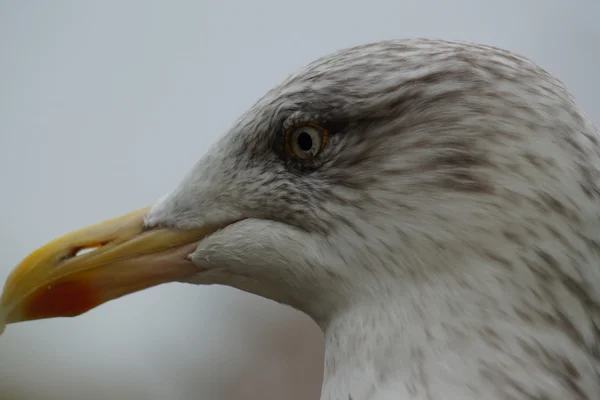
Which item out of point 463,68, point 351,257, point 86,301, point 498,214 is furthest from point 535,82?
point 86,301

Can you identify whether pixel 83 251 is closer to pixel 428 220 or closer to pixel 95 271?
pixel 95 271

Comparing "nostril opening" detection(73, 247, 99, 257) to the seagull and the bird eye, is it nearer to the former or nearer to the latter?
the seagull

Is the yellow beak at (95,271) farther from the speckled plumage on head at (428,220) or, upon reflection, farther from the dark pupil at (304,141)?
the dark pupil at (304,141)

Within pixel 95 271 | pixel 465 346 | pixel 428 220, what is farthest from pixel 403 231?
pixel 95 271

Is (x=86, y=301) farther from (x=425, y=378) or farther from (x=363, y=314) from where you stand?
(x=425, y=378)

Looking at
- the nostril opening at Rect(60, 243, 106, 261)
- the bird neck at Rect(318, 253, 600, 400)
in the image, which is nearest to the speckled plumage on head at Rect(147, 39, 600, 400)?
the bird neck at Rect(318, 253, 600, 400)

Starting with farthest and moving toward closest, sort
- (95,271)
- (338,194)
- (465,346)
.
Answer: (95,271)
(338,194)
(465,346)
